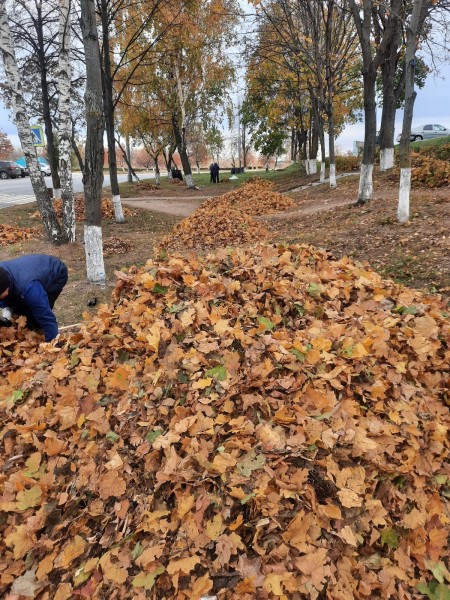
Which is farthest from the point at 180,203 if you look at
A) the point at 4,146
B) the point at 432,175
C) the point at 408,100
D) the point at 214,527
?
the point at 4,146

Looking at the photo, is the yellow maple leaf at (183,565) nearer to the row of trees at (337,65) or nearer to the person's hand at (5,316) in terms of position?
the person's hand at (5,316)

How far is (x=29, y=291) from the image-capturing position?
9.72 ft

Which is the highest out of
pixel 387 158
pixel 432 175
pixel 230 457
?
pixel 387 158

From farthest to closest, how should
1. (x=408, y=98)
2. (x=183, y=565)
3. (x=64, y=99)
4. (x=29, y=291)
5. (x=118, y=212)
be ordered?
(x=118, y=212), (x=64, y=99), (x=408, y=98), (x=29, y=291), (x=183, y=565)

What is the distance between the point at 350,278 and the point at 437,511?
2035 millimetres

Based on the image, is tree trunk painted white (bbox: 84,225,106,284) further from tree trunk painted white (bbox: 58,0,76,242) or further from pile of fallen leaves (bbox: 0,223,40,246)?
pile of fallen leaves (bbox: 0,223,40,246)

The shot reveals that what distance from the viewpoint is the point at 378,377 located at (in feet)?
7.46

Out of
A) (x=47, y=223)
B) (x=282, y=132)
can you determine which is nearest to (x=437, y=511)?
(x=47, y=223)

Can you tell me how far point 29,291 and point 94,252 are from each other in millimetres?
2997

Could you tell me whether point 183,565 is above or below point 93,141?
below

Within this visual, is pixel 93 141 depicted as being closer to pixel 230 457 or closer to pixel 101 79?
pixel 101 79

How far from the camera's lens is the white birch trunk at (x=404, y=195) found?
664 cm

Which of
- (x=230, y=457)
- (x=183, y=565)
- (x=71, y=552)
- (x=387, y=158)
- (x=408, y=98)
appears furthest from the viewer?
(x=387, y=158)

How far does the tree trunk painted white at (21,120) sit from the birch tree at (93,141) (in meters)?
3.14
